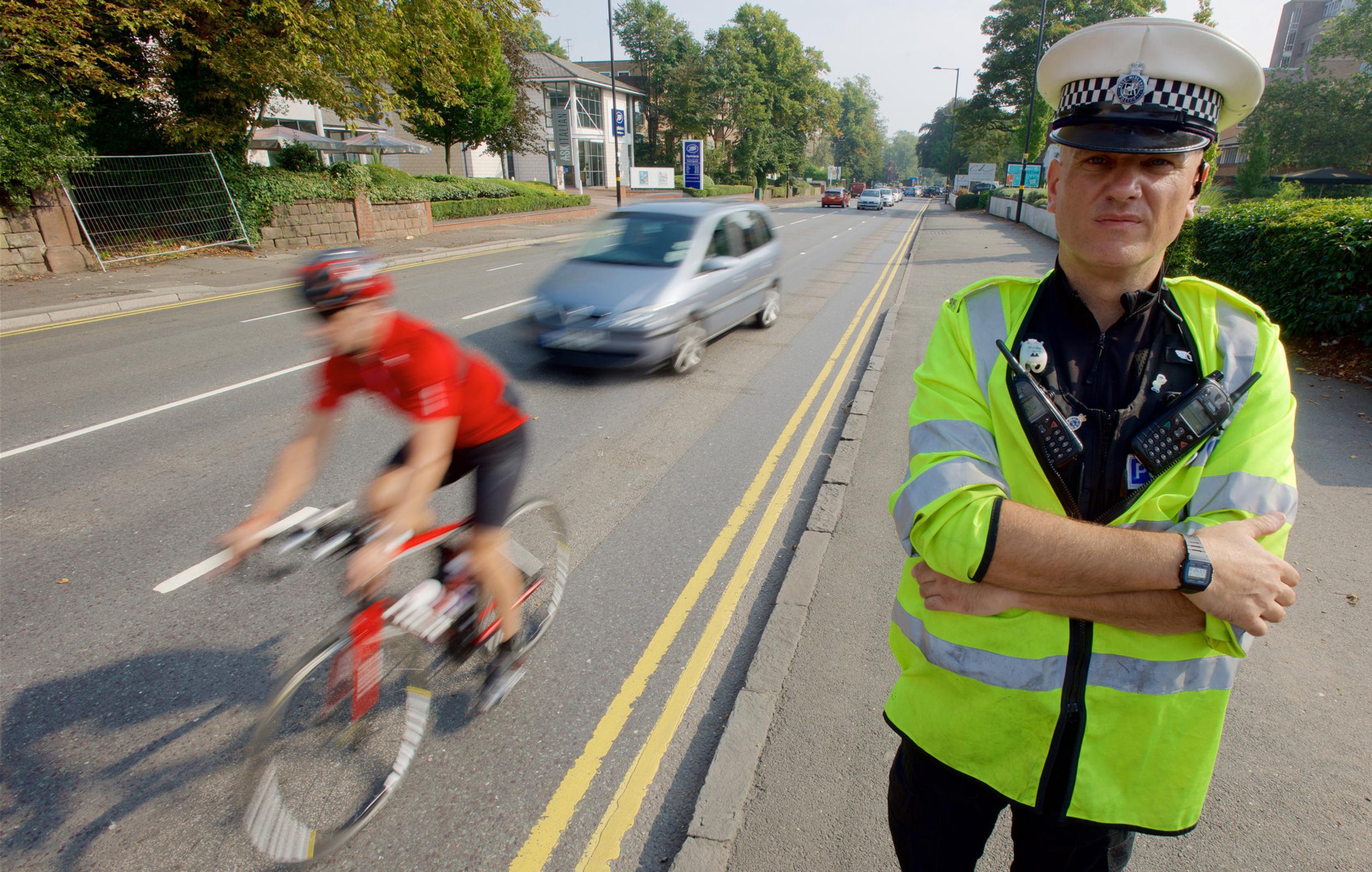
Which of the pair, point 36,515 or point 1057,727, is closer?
point 1057,727

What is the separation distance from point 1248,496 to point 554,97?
2316 inches

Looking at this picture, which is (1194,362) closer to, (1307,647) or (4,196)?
(1307,647)

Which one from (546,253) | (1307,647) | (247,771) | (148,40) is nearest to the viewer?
(247,771)

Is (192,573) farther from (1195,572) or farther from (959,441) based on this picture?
(1195,572)

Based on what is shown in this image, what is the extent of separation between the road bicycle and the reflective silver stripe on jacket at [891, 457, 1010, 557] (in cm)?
175

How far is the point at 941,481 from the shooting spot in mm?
1452

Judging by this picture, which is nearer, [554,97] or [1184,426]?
[1184,426]

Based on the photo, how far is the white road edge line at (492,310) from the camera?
10.9 m

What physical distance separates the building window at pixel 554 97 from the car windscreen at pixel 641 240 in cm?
4635

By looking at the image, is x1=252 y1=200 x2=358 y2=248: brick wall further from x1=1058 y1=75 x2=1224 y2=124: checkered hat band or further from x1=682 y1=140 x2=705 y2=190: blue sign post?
x1=682 y1=140 x2=705 y2=190: blue sign post

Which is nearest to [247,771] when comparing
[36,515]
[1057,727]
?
[1057,727]

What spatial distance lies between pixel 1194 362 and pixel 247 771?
2.87m

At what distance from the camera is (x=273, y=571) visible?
257 centimetres

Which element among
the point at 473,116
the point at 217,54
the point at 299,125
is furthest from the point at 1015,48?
the point at 217,54
